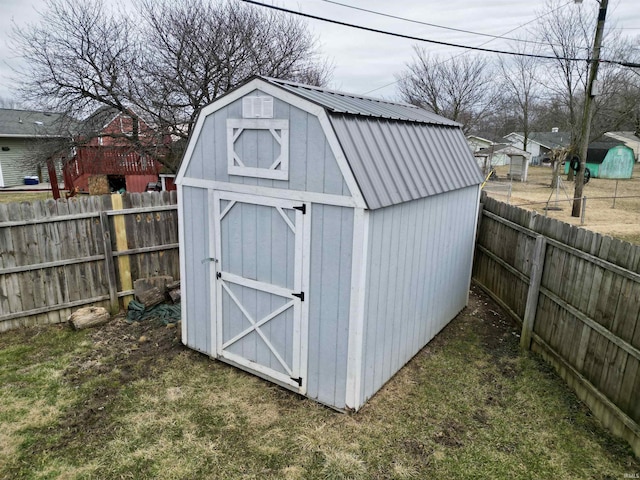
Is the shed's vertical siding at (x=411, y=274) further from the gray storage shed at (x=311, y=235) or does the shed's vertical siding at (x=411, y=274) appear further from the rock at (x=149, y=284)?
the rock at (x=149, y=284)

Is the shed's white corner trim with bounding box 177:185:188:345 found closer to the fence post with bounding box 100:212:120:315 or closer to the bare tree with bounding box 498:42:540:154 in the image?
the fence post with bounding box 100:212:120:315

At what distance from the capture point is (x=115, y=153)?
1614 centimetres

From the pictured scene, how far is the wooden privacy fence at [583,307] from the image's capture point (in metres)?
3.67

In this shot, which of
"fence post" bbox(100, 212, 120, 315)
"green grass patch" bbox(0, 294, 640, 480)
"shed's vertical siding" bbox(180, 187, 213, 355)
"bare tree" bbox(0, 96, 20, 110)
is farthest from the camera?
"bare tree" bbox(0, 96, 20, 110)

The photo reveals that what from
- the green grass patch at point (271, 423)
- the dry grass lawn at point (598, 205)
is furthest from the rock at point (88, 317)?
the dry grass lawn at point (598, 205)

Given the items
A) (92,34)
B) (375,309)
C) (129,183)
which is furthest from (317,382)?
(129,183)

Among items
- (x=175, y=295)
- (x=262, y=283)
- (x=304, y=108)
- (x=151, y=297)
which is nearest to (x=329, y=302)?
(x=262, y=283)

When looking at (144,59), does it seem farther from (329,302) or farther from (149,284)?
(329,302)

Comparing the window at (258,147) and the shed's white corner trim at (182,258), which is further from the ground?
the window at (258,147)

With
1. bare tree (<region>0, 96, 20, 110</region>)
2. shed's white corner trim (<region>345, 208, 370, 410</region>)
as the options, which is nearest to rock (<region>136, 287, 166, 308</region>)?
shed's white corner trim (<region>345, 208, 370, 410</region>)

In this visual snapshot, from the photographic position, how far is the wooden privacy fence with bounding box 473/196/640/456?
3666mm

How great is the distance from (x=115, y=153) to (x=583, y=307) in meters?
16.7

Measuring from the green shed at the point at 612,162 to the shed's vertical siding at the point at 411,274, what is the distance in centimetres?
3156

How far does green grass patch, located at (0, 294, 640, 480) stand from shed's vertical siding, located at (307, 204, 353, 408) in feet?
1.01
